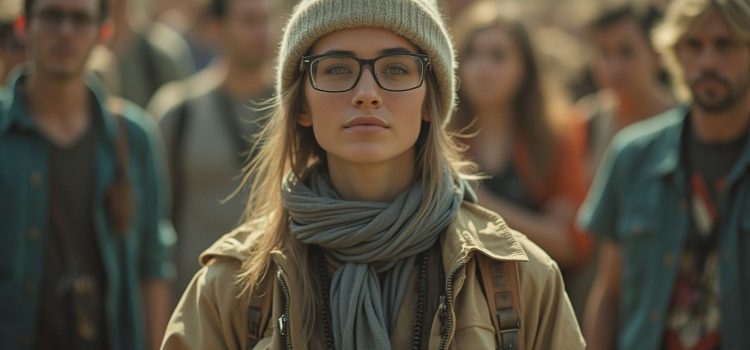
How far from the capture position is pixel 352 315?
3.80 m

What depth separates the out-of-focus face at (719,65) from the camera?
5418 mm

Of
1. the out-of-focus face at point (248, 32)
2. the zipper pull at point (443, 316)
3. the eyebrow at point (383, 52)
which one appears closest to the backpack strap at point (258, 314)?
the zipper pull at point (443, 316)

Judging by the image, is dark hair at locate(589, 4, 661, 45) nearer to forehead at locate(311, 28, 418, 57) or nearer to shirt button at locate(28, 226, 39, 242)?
shirt button at locate(28, 226, 39, 242)

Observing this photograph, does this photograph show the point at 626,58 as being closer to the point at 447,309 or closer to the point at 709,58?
the point at 709,58

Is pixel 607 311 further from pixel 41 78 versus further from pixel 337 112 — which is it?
pixel 41 78

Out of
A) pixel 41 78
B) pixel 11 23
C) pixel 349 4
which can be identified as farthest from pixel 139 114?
pixel 349 4

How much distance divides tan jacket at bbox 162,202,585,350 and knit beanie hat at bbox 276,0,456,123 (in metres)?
0.50

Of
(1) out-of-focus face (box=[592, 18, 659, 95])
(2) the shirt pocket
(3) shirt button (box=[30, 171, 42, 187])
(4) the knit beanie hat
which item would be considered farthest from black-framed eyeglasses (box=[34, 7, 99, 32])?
(1) out-of-focus face (box=[592, 18, 659, 95])

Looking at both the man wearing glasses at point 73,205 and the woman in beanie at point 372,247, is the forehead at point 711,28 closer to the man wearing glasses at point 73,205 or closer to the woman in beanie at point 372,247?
the woman in beanie at point 372,247

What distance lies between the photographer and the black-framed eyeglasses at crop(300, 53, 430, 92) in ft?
12.9

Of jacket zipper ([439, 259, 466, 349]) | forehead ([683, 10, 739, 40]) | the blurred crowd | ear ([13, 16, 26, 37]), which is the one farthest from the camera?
ear ([13, 16, 26, 37])

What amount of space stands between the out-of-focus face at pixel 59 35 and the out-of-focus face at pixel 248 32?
6.55 feet

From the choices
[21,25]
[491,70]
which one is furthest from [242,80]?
[21,25]

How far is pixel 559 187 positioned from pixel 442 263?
10.2ft
